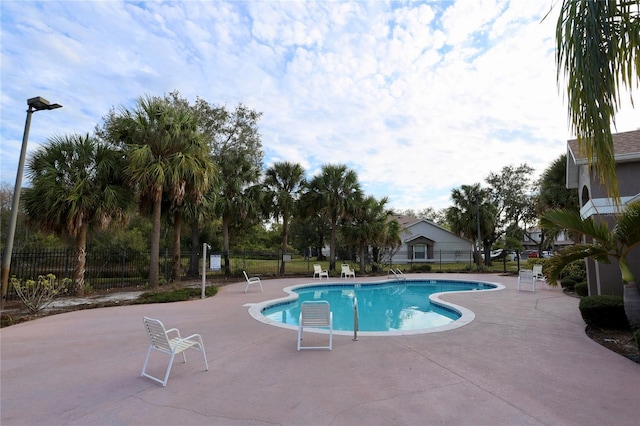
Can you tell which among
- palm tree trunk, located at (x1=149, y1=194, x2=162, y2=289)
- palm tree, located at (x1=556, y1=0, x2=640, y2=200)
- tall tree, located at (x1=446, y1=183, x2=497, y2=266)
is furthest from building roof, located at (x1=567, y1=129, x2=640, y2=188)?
tall tree, located at (x1=446, y1=183, x2=497, y2=266)

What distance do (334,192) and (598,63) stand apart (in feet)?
58.1

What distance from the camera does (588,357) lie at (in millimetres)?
→ 4996

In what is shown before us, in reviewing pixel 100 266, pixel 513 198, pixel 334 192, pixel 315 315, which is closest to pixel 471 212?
pixel 513 198

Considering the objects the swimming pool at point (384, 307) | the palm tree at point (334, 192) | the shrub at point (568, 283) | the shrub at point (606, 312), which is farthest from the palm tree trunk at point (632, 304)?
the palm tree at point (334, 192)

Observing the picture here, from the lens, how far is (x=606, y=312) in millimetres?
6500

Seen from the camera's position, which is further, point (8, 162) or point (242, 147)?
point (242, 147)

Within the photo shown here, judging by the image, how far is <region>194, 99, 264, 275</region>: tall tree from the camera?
61.9 ft

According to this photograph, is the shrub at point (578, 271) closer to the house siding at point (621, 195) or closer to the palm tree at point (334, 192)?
the house siding at point (621, 195)

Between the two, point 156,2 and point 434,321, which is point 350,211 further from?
point 156,2

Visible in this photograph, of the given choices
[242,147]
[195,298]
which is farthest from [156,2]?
[242,147]

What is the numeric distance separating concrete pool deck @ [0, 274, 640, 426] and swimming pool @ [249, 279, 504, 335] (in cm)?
140

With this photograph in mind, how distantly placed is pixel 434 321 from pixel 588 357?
180 inches

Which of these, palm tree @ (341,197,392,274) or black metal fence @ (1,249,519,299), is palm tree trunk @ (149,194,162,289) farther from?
palm tree @ (341,197,392,274)

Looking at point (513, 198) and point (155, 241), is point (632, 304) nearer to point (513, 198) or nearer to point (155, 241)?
point (155, 241)
